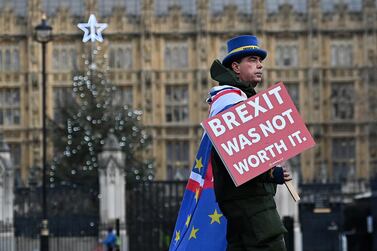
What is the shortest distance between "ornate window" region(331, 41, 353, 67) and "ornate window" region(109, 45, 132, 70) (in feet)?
25.2

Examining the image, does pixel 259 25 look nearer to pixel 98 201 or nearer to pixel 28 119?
pixel 28 119

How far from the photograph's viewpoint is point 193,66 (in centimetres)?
4744

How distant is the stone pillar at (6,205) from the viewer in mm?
22172

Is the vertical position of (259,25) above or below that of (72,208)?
above

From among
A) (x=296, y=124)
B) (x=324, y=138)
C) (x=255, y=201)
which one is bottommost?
(x=255, y=201)

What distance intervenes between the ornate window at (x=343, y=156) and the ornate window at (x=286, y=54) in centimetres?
346

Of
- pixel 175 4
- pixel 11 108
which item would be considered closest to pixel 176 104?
pixel 175 4

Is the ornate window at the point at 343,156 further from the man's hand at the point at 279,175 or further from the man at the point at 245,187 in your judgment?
the man's hand at the point at 279,175

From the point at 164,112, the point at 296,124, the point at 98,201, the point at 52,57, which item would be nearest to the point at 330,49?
the point at 164,112

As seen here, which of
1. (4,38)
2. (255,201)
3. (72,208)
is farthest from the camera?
(4,38)

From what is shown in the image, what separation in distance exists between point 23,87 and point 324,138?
1146 centimetres

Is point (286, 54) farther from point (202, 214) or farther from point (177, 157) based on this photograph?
point (202, 214)

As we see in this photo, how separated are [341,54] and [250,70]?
42.3 meters

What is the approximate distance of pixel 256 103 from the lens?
5.59 metres
